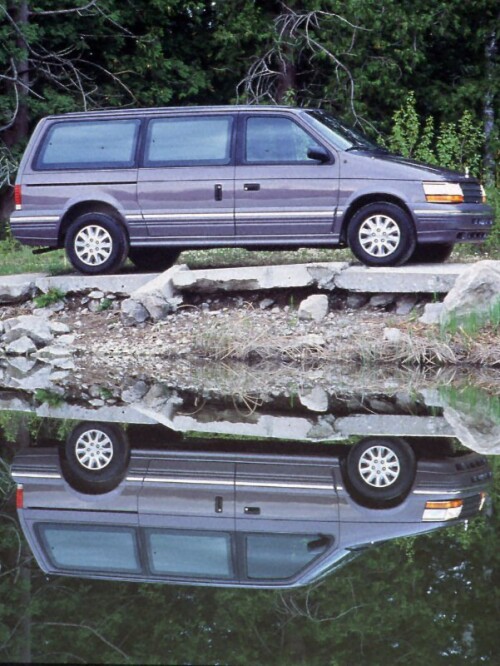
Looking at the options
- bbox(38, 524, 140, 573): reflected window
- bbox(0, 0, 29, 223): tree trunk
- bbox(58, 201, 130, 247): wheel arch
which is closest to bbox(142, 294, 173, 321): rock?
bbox(58, 201, 130, 247): wheel arch

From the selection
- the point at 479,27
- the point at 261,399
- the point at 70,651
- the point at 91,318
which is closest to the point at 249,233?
the point at 91,318

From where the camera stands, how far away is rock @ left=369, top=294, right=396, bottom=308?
42.3 feet

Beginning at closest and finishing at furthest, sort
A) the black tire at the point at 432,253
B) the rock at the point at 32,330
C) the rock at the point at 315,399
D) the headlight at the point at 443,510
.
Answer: the headlight at the point at 443,510 → the rock at the point at 315,399 → the rock at the point at 32,330 → the black tire at the point at 432,253

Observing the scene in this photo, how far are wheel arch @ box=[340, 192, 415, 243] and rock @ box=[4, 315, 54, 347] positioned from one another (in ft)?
11.0

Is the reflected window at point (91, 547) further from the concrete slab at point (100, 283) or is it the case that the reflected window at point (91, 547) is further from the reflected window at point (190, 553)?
the concrete slab at point (100, 283)

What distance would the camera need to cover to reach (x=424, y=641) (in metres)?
4.34

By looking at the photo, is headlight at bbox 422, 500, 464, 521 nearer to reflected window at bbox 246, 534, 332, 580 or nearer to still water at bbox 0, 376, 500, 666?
still water at bbox 0, 376, 500, 666

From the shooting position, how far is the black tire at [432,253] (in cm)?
1408

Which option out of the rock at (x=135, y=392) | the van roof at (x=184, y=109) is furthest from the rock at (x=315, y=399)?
the van roof at (x=184, y=109)

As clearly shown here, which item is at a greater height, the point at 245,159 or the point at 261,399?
the point at 245,159

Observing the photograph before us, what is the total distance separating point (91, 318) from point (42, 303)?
27.7 inches

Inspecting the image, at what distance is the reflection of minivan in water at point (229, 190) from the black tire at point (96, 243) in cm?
1

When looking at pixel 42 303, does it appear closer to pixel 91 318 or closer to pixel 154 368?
pixel 91 318

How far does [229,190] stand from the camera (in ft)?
43.5
